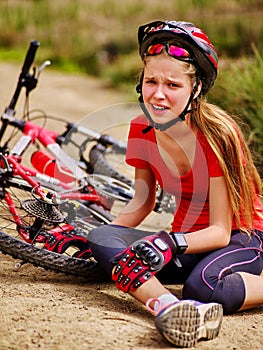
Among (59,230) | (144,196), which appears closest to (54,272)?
(59,230)

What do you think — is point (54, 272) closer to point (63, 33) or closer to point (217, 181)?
point (217, 181)

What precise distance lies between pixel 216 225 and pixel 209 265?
167mm

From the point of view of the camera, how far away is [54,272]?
3.20 m

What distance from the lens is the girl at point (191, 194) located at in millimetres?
2748

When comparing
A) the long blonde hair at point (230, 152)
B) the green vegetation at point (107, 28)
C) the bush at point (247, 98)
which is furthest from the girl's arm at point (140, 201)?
the green vegetation at point (107, 28)

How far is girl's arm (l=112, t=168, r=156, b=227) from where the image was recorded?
319 cm

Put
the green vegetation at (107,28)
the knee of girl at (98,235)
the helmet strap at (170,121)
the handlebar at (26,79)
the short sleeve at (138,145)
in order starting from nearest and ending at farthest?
the helmet strap at (170,121) < the knee of girl at (98,235) < the short sleeve at (138,145) < the handlebar at (26,79) < the green vegetation at (107,28)

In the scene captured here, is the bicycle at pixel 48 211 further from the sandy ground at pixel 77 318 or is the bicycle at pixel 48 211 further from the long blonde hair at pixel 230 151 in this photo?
the long blonde hair at pixel 230 151

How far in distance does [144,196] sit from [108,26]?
1096 cm

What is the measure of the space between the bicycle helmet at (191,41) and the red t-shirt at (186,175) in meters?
0.26

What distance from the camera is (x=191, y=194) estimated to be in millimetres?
3059

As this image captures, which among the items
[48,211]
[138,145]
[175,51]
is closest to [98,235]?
[48,211]

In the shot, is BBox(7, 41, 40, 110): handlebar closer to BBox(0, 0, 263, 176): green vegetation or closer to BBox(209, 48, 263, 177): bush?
BBox(209, 48, 263, 177): bush

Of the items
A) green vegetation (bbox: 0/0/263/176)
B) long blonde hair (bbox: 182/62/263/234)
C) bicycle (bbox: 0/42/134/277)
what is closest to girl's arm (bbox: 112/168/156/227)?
bicycle (bbox: 0/42/134/277)
